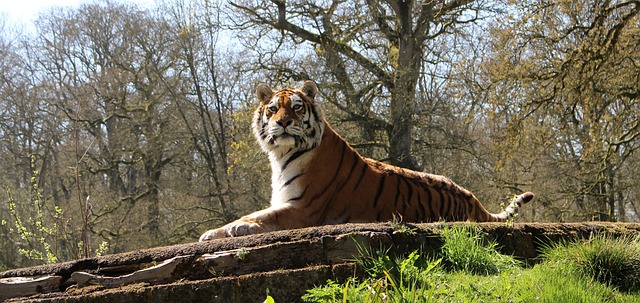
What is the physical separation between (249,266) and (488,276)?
1650 mm

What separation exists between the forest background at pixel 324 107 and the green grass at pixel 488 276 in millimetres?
5256

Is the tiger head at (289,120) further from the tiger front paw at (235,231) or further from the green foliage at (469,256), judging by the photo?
the green foliage at (469,256)

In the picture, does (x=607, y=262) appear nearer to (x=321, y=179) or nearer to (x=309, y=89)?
(x=321, y=179)

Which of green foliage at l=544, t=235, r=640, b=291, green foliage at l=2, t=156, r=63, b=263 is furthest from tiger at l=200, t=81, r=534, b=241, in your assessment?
green foliage at l=2, t=156, r=63, b=263

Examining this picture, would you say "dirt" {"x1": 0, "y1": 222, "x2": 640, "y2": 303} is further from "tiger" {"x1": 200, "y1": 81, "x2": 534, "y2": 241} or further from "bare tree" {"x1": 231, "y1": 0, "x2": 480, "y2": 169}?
"bare tree" {"x1": 231, "y1": 0, "x2": 480, "y2": 169}

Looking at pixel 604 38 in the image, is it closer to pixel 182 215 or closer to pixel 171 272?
pixel 171 272

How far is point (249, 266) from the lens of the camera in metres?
4.65

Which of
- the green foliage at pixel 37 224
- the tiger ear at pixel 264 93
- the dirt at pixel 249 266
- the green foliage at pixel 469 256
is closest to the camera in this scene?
the dirt at pixel 249 266

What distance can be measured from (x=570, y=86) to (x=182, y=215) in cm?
1494

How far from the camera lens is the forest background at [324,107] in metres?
16.7

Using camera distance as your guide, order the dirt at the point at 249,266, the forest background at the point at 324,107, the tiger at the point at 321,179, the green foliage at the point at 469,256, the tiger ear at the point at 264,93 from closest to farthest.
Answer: the dirt at the point at 249,266, the green foliage at the point at 469,256, the tiger at the point at 321,179, the tiger ear at the point at 264,93, the forest background at the point at 324,107

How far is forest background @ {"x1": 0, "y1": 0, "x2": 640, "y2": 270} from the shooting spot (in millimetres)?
16703

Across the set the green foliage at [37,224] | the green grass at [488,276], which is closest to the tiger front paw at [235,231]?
the green grass at [488,276]

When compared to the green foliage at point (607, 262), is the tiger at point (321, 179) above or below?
above
